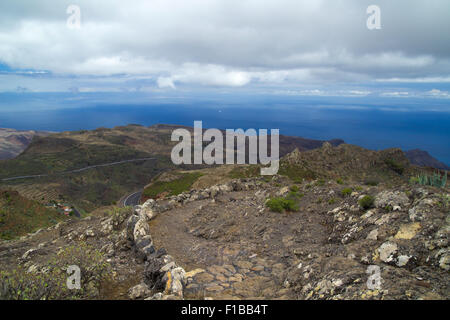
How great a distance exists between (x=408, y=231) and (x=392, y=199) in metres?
2.36

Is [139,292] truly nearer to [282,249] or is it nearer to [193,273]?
[193,273]

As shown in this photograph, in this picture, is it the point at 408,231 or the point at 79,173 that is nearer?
the point at 408,231

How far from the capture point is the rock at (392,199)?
7.99m

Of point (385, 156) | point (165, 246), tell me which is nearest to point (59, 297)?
point (165, 246)

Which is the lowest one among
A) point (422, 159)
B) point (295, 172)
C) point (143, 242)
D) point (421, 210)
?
point (422, 159)

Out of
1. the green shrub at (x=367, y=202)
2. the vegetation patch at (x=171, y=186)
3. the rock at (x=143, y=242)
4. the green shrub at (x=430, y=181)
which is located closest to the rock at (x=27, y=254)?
the rock at (x=143, y=242)

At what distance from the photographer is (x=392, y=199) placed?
27.4 ft

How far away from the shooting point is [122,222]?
12867mm

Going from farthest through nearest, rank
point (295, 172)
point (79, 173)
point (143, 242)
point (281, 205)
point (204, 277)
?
point (79, 173), point (295, 172), point (281, 205), point (143, 242), point (204, 277)

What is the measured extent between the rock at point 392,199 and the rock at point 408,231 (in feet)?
5.41

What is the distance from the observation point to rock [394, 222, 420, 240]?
20.1 ft

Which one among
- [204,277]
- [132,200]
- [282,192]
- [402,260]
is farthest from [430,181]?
[132,200]

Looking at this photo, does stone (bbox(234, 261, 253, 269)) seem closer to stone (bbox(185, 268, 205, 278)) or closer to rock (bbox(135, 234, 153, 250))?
stone (bbox(185, 268, 205, 278))

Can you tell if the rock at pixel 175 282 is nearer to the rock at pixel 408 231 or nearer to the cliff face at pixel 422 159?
the rock at pixel 408 231
